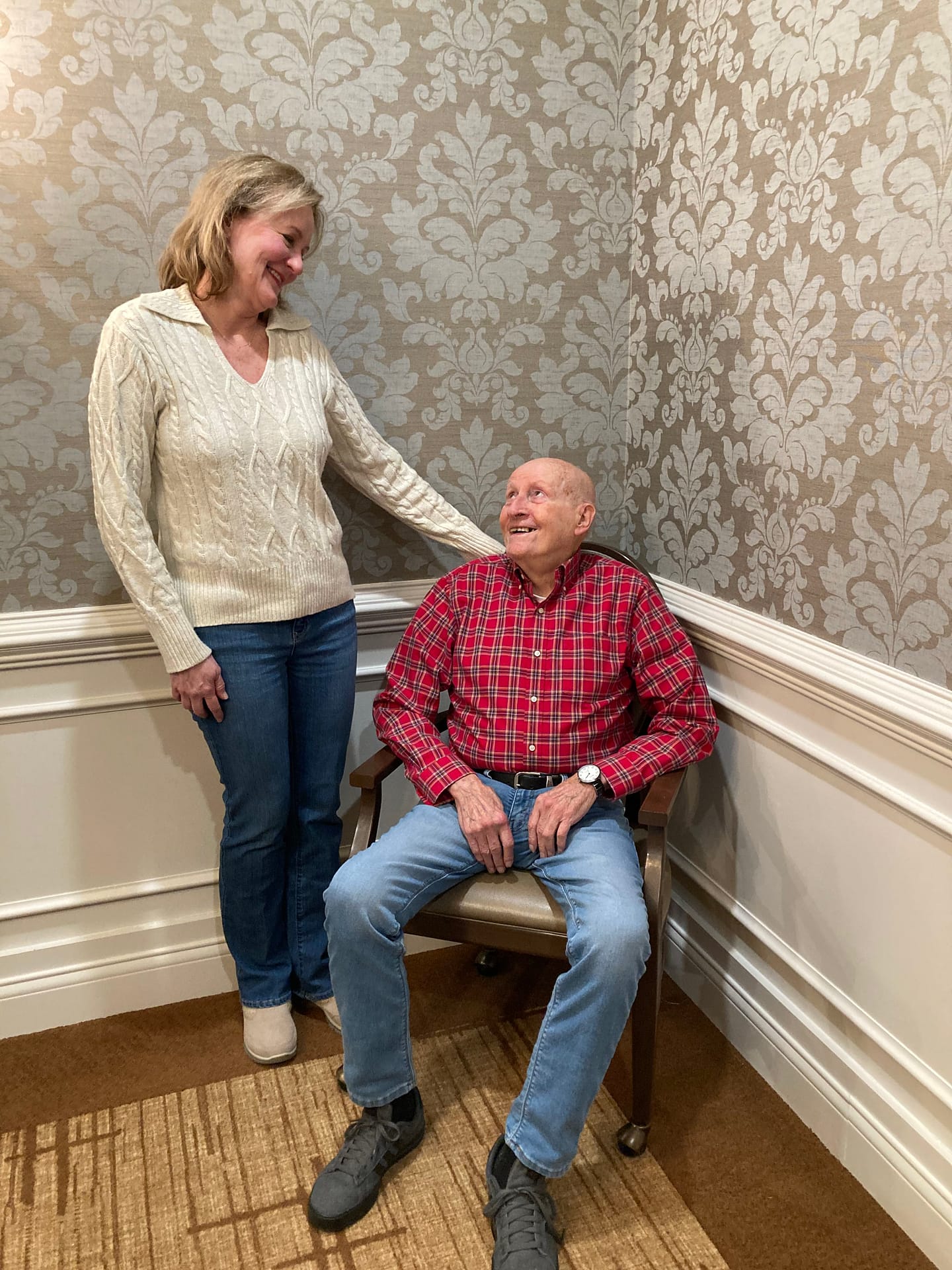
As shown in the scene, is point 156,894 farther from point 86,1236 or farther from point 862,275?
point 862,275

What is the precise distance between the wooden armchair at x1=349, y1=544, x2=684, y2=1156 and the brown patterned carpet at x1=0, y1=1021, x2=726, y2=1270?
161 mm

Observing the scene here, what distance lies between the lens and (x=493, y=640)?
1.92m

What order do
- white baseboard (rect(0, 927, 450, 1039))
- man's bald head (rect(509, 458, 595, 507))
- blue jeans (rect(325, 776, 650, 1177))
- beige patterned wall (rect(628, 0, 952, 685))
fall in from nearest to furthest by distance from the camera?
beige patterned wall (rect(628, 0, 952, 685)) → blue jeans (rect(325, 776, 650, 1177)) → man's bald head (rect(509, 458, 595, 507)) → white baseboard (rect(0, 927, 450, 1039))

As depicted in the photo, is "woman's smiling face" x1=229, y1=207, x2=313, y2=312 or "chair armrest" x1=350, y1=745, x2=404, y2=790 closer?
"woman's smiling face" x1=229, y1=207, x2=313, y2=312

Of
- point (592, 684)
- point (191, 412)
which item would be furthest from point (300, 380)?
point (592, 684)

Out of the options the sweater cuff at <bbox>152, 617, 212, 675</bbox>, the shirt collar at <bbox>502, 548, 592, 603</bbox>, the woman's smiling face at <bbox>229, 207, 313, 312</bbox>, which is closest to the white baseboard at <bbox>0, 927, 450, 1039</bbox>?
the sweater cuff at <bbox>152, 617, 212, 675</bbox>

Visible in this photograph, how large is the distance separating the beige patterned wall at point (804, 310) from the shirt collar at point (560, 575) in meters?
0.31

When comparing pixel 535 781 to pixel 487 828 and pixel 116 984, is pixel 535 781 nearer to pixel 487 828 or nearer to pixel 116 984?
pixel 487 828

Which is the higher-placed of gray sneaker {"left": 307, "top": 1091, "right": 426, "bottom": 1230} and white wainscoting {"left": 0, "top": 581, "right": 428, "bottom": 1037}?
white wainscoting {"left": 0, "top": 581, "right": 428, "bottom": 1037}

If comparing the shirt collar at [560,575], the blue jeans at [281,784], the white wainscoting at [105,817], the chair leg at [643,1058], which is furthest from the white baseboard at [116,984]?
the shirt collar at [560,575]

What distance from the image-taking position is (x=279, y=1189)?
1.69 m

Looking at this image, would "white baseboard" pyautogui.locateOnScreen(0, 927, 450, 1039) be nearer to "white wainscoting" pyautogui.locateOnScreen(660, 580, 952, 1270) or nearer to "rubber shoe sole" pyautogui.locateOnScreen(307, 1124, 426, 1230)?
"rubber shoe sole" pyautogui.locateOnScreen(307, 1124, 426, 1230)

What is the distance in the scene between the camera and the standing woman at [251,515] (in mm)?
1683

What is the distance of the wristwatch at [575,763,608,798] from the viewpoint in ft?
5.80
